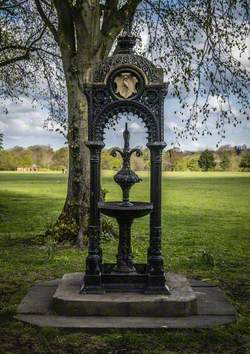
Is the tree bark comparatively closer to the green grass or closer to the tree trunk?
the tree trunk

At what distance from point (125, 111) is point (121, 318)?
10.8 feet

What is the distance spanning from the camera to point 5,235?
63.5 feet

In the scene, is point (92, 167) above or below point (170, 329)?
Answer: above

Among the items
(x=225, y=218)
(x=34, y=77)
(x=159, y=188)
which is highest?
(x=34, y=77)

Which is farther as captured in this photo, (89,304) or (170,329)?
(89,304)

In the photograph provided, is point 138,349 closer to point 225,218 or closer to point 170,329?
point 170,329

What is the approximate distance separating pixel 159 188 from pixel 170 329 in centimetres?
232

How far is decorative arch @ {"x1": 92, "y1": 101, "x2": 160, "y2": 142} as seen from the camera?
945cm

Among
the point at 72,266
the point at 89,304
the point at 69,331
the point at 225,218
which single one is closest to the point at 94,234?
the point at 89,304

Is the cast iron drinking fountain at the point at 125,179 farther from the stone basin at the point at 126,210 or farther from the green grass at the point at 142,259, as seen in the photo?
the green grass at the point at 142,259

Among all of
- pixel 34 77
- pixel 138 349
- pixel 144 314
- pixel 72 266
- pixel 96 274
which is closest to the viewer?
pixel 138 349

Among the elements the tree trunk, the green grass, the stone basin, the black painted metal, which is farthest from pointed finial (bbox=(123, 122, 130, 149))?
the tree trunk

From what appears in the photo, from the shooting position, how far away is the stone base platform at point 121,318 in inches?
326

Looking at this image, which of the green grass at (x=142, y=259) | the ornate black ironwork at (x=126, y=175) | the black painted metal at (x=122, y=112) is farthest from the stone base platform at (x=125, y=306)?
the ornate black ironwork at (x=126, y=175)
